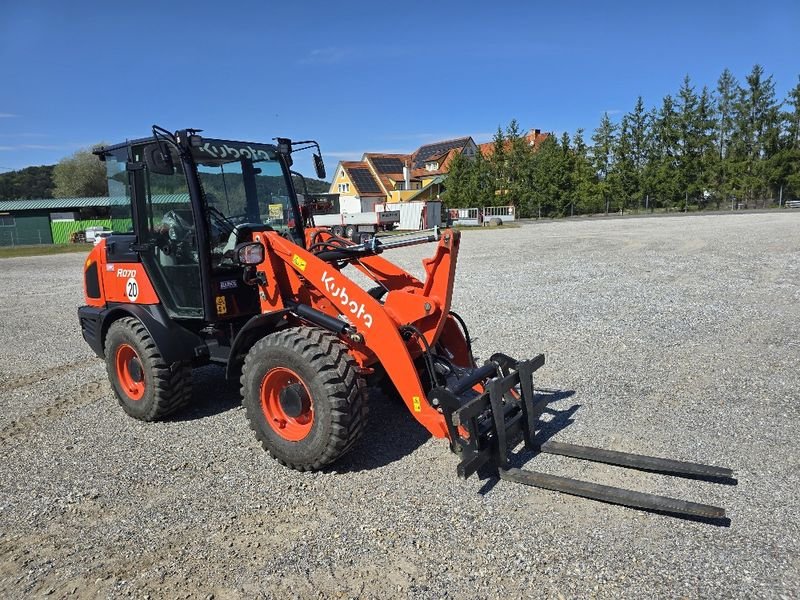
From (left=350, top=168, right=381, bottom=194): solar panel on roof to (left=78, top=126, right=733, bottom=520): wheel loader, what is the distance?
62.9 m

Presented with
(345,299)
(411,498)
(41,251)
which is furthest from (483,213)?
(411,498)

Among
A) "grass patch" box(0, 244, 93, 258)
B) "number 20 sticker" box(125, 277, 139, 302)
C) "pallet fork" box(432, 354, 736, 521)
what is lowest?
"pallet fork" box(432, 354, 736, 521)

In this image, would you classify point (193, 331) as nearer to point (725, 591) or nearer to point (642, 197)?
point (725, 591)

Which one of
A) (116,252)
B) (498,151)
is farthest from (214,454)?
(498,151)

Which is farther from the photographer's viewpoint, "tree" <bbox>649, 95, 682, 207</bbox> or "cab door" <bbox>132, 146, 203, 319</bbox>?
"tree" <bbox>649, 95, 682, 207</bbox>

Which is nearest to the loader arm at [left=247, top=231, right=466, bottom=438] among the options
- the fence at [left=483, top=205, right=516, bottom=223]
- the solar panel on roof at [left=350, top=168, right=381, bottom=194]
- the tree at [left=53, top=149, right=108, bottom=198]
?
the fence at [left=483, top=205, right=516, bottom=223]

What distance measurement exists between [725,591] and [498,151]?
181ft

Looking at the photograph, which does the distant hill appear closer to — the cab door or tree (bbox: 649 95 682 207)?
tree (bbox: 649 95 682 207)

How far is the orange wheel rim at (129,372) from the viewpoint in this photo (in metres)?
5.63

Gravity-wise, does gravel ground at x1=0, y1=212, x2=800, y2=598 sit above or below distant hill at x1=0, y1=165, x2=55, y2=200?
below

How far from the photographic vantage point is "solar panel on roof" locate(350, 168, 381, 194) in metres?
68.0

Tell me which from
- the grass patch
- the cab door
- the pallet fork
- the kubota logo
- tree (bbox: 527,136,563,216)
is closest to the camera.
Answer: the pallet fork

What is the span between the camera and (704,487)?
392cm

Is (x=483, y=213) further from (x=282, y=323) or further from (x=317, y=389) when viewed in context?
(x=317, y=389)
